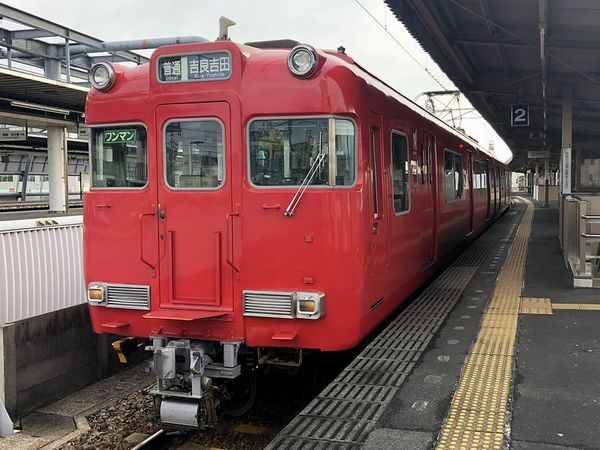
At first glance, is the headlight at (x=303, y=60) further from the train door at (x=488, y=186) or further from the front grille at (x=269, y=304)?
the train door at (x=488, y=186)

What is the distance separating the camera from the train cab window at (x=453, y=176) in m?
9.60

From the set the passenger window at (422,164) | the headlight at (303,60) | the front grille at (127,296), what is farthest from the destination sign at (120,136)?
the passenger window at (422,164)

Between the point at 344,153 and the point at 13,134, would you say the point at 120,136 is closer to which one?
the point at 344,153

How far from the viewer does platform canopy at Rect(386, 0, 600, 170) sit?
31.6 feet

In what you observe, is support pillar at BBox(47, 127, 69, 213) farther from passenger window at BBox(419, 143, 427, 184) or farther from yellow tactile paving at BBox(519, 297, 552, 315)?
yellow tactile paving at BBox(519, 297, 552, 315)

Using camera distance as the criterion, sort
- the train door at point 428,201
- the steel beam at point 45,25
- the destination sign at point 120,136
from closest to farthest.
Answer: the destination sign at point 120,136, the train door at point 428,201, the steel beam at point 45,25

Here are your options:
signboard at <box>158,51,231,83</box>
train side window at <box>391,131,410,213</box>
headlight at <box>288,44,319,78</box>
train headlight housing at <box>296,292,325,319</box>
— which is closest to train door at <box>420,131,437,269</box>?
Answer: train side window at <box>391,131,410,213</box>

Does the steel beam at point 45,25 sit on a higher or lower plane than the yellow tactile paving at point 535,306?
higher

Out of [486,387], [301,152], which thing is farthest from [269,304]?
[486,387]

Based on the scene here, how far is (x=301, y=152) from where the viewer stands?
4.64m

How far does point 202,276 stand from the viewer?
4.83 m

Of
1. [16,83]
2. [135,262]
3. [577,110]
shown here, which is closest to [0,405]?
[135,262]

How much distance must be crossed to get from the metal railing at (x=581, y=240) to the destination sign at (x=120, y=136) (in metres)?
6.33

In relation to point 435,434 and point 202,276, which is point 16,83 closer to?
point 202,276
